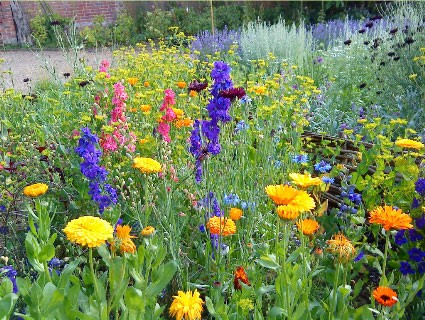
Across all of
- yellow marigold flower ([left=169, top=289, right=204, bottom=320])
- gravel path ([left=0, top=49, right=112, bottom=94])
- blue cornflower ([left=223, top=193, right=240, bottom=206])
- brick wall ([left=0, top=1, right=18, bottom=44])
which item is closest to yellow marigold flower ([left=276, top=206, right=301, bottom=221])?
yellow marigold flower ([left=169, top=289, right=204, bottom=320])

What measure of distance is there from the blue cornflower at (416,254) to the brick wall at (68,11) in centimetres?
1129

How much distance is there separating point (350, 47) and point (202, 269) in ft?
14.4

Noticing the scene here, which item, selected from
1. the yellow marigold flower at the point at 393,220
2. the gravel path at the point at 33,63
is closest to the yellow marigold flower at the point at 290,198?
the yellow marigold flower at the point at 393,220

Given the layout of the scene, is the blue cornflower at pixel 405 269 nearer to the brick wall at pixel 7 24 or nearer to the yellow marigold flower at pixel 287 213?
the yellow marigold flower at pixel 287 213

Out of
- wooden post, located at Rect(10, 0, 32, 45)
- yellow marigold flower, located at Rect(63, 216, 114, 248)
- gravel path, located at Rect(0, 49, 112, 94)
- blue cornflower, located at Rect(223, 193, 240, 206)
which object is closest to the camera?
yellow marigold flower, located at Rect(63, 216, 114, 248)

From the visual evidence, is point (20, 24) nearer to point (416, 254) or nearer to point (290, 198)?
point (416, 254)

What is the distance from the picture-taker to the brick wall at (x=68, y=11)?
1166 cm

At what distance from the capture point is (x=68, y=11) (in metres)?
12.4

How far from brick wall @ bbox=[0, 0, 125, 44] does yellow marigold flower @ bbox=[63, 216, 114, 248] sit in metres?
11.4

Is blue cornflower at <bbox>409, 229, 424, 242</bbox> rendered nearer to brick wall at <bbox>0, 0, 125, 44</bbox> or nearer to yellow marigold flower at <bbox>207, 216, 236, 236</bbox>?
yellow marigold flower at <bbox>207, 216, 236, 236</bbox>

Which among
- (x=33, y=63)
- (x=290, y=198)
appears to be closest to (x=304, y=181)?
(x=290, y=198)

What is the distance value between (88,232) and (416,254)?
3.91 feet

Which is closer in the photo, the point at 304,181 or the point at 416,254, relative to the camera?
the point at 304,181

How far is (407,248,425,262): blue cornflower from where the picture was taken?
5.82ft
